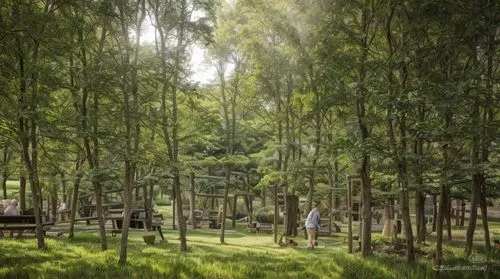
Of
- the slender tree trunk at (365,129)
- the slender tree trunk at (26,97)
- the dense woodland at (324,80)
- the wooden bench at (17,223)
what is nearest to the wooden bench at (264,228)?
the dense woodland at (324,80)

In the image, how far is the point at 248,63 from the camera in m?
20.9

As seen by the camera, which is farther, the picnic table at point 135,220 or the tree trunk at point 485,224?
the picnic table at point 135,220

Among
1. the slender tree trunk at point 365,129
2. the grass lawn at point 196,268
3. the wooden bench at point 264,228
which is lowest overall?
the wooden bench at point 264,228

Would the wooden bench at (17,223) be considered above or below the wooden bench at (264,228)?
above

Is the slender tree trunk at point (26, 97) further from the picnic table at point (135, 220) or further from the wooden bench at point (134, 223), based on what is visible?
the picnic table at point (135, 220)

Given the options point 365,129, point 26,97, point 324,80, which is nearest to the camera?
point 26,97

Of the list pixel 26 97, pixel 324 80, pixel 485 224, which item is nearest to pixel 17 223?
pixel 26 97

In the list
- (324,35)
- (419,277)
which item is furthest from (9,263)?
(324,35)

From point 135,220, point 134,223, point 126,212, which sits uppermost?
point 126,212

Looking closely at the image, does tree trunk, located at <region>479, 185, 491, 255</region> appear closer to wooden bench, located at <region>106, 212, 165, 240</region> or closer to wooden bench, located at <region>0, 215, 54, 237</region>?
wooden bench, located at <region>106, 212, 165, 240</region>

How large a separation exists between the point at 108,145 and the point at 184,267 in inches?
151

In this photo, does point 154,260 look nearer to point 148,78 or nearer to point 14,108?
point 148,78

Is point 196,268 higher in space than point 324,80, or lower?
lower

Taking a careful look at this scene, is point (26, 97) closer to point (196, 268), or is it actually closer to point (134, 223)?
point (196, 268)
